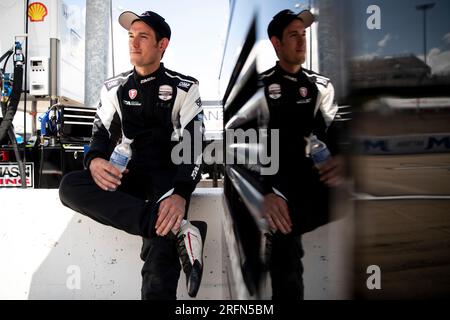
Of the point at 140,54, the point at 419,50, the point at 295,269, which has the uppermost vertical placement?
the point at 140,54

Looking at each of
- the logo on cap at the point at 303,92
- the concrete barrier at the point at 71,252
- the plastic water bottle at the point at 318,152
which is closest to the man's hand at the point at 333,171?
the plastic water bottle at the point at 318,152

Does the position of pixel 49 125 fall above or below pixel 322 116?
above

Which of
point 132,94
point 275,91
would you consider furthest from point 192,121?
point 275,91

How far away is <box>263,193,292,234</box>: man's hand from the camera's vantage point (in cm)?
67

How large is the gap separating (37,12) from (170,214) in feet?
9.94

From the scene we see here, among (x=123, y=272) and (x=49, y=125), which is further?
(x=49, y=125)

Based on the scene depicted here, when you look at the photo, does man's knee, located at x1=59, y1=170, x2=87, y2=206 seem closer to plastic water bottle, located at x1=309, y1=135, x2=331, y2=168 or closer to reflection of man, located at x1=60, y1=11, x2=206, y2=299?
reflection of man, located at x1=60, y1=11, x2=206, y2=299

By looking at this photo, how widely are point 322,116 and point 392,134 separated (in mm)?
156

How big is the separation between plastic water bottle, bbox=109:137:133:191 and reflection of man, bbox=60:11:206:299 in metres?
0.03

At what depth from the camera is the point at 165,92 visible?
1.57m

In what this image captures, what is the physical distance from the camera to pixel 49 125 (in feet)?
8.75

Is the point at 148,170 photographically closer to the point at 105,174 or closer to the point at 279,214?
the point at 105,174
